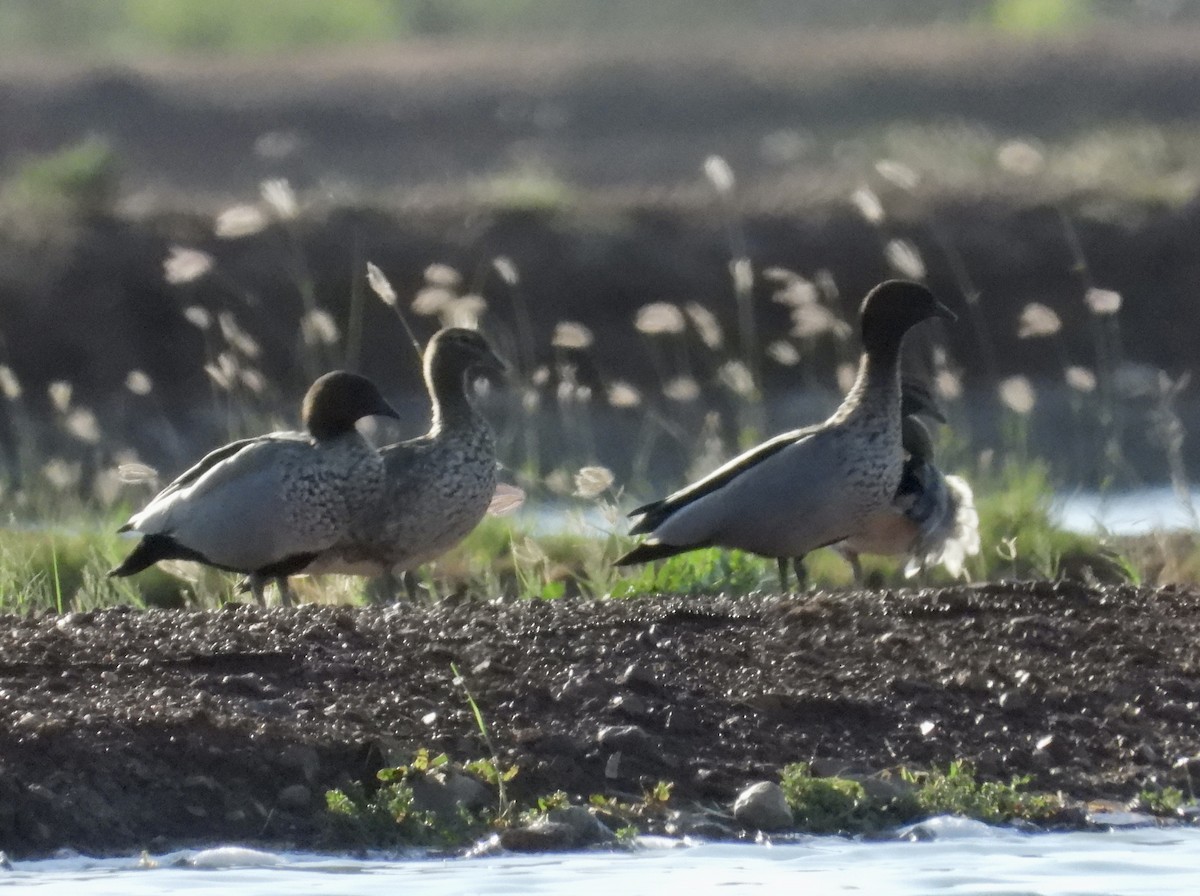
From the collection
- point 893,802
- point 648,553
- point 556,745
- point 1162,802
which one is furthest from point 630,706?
point 648,553

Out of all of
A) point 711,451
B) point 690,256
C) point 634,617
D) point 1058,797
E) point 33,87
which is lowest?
point 1058,797

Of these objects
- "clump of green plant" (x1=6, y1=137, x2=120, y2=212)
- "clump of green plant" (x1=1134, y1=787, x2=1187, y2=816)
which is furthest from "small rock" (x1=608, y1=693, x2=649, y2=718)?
"clump of green plant" (x1=6, y1=137, x2=120, y2=212)

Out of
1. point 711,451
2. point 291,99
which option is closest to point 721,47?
point 291,99

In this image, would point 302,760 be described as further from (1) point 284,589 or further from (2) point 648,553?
(1) point 284,589

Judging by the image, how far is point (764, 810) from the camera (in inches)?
203

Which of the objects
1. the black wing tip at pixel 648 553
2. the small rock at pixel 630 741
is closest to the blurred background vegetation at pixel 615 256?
the black wing tip at pixel 648 553

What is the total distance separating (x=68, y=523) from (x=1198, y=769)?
5.50m

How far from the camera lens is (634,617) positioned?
632cm

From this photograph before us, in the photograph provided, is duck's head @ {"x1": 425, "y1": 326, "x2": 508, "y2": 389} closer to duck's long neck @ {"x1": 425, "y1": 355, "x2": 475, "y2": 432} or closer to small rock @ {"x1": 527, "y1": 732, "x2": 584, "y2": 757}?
duck's long neck @ {"x1": 425, "y1": 355, "x2": 475, "y2": 432}

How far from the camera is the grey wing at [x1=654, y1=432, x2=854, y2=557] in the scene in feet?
24.1

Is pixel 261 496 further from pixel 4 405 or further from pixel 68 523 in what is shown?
pixel 4 405

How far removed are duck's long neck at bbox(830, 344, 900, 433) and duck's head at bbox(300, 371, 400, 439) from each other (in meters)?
1.49

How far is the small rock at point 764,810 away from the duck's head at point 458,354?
3.48 metres

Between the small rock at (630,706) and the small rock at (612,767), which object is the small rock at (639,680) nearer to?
the small rock at (630,706)
